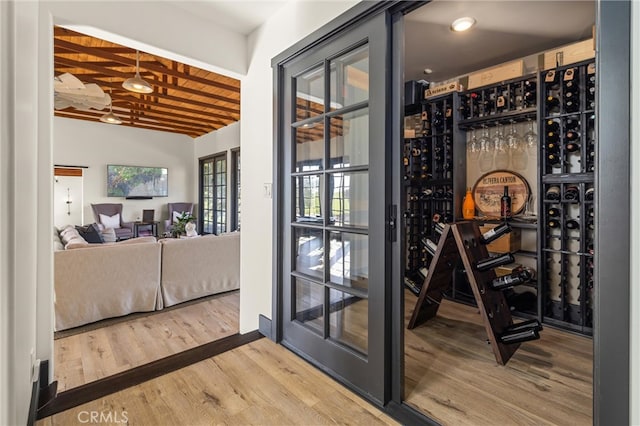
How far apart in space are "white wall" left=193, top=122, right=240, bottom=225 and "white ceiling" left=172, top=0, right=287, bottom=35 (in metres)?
5.06

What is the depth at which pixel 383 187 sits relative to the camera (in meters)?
1.68

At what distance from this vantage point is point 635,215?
0.94 m

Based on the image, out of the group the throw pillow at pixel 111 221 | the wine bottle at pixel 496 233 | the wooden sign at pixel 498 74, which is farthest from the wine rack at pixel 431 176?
the throw pillow at pixel 111 221

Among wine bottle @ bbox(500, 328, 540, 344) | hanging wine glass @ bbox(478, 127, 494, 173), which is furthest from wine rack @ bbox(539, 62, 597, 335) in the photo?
wine bottle @ bbox(500, 328, 540, 344)

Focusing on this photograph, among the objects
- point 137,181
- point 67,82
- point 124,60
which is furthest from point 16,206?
point 137,181

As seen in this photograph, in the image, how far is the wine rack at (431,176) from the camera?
11.5 ft

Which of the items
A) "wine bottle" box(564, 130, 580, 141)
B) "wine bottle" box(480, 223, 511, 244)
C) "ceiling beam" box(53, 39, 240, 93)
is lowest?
"wine bottle" box(480, 223, 511, 244)

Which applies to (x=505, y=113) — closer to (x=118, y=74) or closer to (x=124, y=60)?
(x=124, y=60)

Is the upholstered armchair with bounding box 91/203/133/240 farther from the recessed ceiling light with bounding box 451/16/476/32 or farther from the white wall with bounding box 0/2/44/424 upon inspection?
the recessed ceiling light with bounding box 451/16/476/32

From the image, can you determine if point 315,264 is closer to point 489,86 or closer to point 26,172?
point 26,172

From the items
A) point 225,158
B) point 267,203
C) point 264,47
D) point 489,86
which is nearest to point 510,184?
point 489,86

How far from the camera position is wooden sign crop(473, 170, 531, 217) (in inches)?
123

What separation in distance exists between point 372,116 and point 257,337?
1.83 meters

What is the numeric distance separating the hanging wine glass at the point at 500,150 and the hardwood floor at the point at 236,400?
2706 mm
